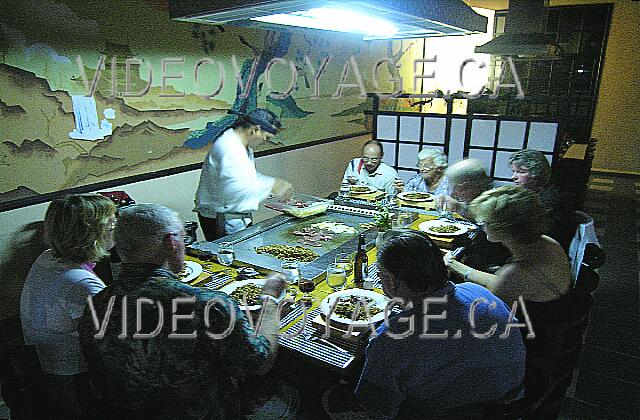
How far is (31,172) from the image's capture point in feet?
10.6

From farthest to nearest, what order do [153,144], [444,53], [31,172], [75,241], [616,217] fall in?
[444,53] → [616,217] → [153,144] → [31,172] → [75,241]

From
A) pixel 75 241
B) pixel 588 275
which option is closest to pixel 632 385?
pixel 588 275

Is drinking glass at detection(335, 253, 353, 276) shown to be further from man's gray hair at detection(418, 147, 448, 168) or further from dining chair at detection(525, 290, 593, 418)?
man's gray hair at detection(418, 147, 448, 168)

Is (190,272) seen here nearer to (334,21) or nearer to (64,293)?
(64,293)

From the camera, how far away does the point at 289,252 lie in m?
2.62

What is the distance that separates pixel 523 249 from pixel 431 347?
0.84 meters

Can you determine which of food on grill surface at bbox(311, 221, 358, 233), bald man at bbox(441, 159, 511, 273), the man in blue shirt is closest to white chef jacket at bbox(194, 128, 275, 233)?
food on grill surface at bbox(311, 221, 358, 233)

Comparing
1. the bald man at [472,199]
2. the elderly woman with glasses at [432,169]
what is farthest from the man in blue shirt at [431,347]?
the elderly woman with glasses at [432,169]

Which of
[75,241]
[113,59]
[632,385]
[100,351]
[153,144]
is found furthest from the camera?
[153,144]

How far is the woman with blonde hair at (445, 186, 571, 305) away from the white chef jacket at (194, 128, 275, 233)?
1886mm

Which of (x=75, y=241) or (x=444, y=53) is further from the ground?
(x=444, y=53)

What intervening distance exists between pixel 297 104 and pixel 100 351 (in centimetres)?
447

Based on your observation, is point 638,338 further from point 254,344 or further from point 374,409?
point 254,344

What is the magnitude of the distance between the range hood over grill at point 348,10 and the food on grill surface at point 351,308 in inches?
48.0
